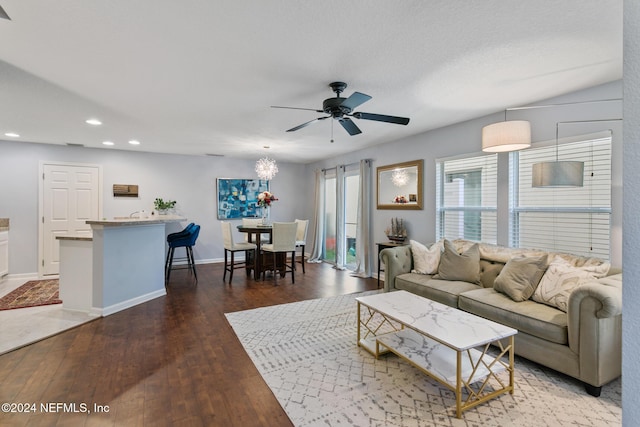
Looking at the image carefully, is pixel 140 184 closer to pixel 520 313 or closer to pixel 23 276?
pixel 23 276

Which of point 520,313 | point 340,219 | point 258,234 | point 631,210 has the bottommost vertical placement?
point 520,313

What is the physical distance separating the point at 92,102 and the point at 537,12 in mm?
4078

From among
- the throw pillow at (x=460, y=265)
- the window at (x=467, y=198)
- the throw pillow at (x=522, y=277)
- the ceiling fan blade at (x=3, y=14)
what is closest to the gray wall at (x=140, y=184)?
the window at (x=467, y=198)

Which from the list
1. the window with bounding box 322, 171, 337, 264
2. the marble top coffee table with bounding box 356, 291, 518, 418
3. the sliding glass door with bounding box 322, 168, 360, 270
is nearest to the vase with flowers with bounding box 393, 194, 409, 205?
the sliding glass door with bounding box 322, 168, 360, 270

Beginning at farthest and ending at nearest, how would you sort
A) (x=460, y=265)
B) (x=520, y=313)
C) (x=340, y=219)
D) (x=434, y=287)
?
(x=340, y=219), (x=460, y=265), (x=434, y=287), (x=520, y=313)

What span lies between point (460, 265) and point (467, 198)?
3.71 ft

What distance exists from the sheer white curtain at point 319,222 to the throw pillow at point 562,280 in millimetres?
4946

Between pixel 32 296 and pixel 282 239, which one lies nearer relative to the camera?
pixel 32 296

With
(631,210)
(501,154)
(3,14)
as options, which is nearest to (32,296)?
(3,14)

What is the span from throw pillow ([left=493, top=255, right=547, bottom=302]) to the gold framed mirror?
1.99m

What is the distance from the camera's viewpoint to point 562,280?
2.62 m

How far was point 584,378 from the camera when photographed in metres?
2.17

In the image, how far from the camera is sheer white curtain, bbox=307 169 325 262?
732cm

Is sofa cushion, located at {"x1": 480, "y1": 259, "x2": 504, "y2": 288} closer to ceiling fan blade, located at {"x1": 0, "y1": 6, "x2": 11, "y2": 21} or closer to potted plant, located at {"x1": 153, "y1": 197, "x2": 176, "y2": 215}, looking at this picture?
ceiling fan blade, located at {"x1": 0, "y1": 6, "x2": 11, "y2": 21}
